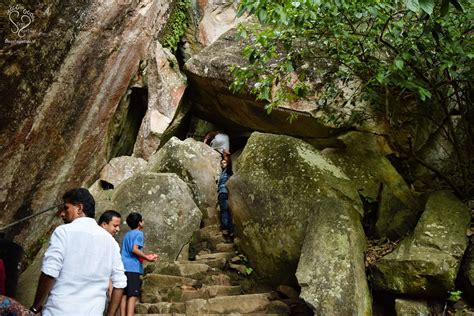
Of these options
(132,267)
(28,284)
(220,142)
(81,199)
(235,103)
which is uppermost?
(235,103)

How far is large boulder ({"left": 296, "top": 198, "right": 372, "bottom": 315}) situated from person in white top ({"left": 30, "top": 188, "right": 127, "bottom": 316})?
111 inches

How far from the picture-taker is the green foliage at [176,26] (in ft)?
43.0

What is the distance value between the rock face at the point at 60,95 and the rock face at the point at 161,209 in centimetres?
119

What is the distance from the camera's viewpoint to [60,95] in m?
7.64

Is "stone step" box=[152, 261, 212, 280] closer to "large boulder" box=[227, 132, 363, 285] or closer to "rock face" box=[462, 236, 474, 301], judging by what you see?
"large boulder" box=[227, 132, 363, 285]

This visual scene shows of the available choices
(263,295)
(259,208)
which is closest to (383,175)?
(259,208)

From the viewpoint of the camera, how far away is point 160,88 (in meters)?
11.7

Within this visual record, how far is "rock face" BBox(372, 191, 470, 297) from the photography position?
16.7 ft

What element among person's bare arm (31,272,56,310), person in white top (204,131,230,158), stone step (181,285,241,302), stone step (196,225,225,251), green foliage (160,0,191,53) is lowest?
stone step (181,285,241,302)

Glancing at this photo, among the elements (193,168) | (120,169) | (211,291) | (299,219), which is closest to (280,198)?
(299,219)

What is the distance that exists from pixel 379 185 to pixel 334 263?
2.21 m

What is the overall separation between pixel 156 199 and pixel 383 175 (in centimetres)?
384

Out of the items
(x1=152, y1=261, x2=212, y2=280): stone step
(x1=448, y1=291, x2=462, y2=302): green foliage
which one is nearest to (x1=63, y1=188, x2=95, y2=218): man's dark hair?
(x1=152, y1=261, x2=212, y2=280): stone step

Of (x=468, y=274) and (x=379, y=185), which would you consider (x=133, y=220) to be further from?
(x=468, y=274)
